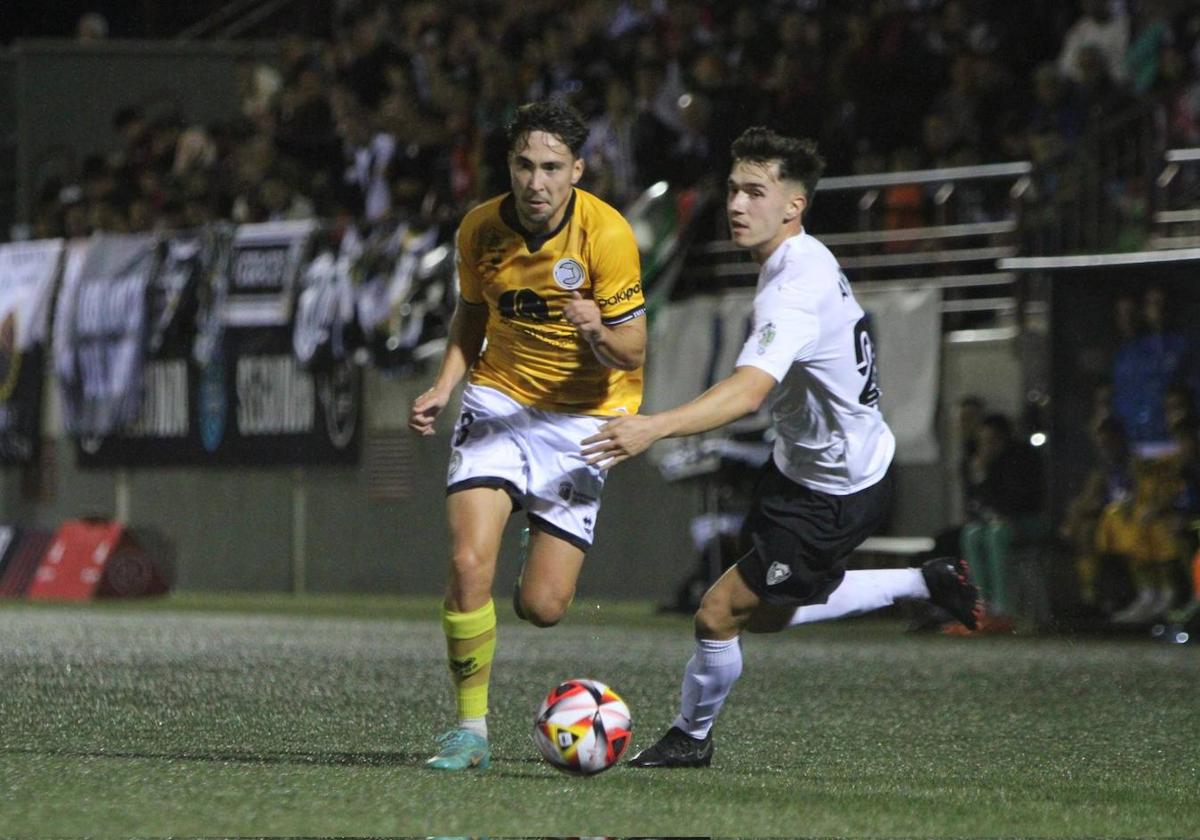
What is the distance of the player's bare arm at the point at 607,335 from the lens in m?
6.65

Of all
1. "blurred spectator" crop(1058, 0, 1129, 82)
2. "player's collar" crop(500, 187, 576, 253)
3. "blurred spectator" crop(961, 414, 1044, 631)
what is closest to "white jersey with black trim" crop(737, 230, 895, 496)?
"player's collar" crop(500, 187, 576, 253)

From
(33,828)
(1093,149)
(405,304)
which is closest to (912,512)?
(1093,149)

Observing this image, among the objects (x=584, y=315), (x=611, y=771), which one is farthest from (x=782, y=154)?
(x=611, y=771)

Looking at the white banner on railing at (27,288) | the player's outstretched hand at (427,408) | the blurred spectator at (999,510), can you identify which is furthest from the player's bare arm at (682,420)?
the white banner on railing at (27,288)

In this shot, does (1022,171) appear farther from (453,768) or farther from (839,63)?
(453,768)

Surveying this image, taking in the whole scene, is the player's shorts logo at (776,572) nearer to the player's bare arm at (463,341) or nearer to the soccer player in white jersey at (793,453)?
the soccer player in white jersey at (793,453)

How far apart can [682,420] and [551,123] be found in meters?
1.34

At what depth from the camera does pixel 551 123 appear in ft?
23.4

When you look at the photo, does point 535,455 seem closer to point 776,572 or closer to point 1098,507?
point 776,572

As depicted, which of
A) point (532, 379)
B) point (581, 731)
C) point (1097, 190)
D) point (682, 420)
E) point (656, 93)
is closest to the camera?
point (682, 420)

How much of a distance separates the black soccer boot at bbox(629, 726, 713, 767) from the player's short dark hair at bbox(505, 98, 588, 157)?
1890 mm

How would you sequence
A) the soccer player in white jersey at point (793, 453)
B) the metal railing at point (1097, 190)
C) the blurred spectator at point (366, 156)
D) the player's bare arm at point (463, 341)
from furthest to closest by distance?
the blurred spectator at point (366, 156) → the metal railing at point (1097, 190) → the player's bare arm at point (463, 341) → the soccer player in white jersey at point (793, 453)

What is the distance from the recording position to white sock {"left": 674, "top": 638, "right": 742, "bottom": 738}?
709 cm

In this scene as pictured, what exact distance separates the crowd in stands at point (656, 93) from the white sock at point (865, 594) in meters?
7.76
